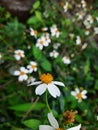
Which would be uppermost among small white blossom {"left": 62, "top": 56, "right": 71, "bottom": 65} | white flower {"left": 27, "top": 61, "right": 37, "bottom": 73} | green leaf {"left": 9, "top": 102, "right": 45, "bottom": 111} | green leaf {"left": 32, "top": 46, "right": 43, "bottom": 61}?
green leaf {"left": 32, "top": 46, "right": 43, "bottom": 61}

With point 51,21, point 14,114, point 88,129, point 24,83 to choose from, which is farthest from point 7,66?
point 88,129

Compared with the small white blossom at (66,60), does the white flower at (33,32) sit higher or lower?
higher

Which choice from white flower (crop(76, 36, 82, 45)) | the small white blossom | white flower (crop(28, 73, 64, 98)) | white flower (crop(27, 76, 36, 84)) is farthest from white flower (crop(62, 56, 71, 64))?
white flower (crop(28, 73, 64, 98))

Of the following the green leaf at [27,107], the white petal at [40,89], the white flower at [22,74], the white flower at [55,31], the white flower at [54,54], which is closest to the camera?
the white petal at [40,89]

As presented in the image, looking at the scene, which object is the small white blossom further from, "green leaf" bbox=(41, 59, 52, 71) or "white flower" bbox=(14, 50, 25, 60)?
"white flower" bbox=(14, 50, 25, 60)

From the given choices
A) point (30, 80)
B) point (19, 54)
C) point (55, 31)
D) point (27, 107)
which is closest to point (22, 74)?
point (30, 80)

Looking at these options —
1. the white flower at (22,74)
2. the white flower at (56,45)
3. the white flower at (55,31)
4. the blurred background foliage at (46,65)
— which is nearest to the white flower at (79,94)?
the blurred background foliage at (46,65)

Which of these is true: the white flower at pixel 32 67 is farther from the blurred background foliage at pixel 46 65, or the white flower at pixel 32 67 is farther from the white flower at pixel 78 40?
the white flower at pixel 78 40

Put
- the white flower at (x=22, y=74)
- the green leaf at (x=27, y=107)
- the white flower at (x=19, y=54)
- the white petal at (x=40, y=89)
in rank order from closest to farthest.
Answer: the white petal at (x=40, y=89), the green leaf at (x=27, y=107), the white flower at (x=22, y=74), the white flower at (x=19, y=54)
